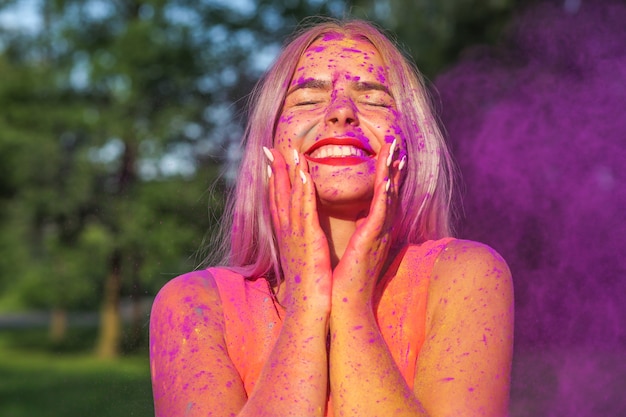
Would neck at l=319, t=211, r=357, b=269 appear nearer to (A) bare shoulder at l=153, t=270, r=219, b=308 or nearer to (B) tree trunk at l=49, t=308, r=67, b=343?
(A) bare shoulder at l=153, t=270, r=219, b=308

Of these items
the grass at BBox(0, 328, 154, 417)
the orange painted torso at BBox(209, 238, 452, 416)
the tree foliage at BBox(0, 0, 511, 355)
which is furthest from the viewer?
the tree foliage at BBox(0, 0, 511, 355)

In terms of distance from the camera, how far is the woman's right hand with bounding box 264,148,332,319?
171 centimetres

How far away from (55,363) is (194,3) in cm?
594

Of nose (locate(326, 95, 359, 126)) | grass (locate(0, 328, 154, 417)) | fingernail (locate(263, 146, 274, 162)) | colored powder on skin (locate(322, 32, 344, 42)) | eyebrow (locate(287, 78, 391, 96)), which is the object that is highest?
colored powder on skin (locate(322, 32, 344, 42))

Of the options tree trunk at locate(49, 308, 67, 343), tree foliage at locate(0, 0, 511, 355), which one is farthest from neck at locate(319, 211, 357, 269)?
Result: tree trunk at locate(49, 308, 67, 343)

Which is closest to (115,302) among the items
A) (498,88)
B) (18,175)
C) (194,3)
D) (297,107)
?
(18,175)

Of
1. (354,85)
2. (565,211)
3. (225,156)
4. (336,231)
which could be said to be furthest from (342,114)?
(565,211)

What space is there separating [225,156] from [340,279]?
193 cm

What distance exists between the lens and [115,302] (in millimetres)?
11289

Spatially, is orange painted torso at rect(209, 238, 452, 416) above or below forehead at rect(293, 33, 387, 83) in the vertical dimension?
below

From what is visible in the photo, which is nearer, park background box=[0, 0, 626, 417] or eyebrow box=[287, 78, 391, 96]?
eyebrow box=[287, 78, 391, 96]

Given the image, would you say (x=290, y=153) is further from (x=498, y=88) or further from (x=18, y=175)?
(x=18, y=175)

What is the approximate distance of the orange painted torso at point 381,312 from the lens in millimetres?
1818

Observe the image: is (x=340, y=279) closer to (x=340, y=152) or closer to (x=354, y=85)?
(x=340, y=152)
